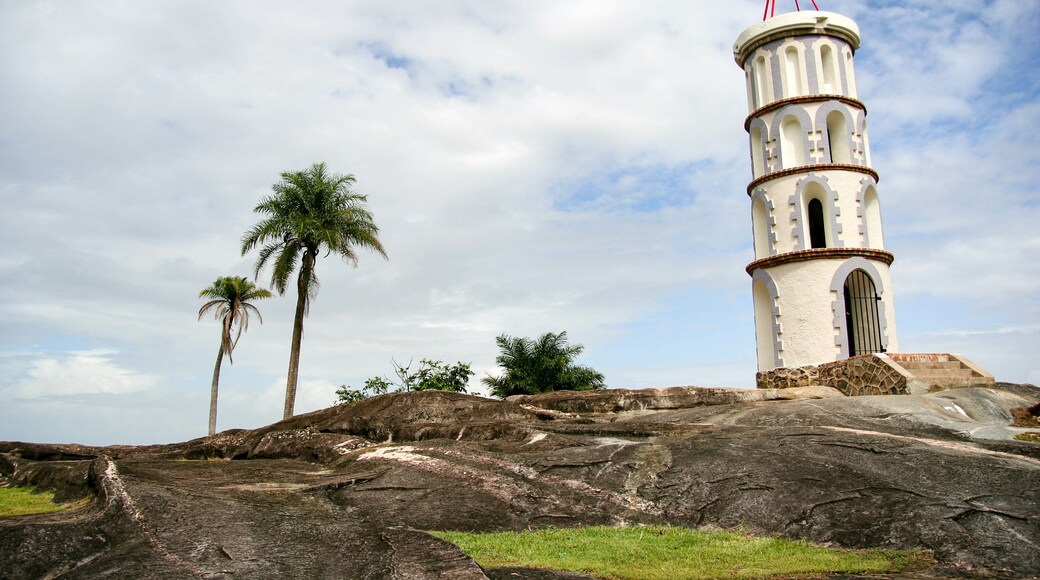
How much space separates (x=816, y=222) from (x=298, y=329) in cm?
1917

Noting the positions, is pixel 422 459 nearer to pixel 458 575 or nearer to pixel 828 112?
pixel 458 575

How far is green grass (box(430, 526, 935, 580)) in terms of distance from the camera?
745 cm

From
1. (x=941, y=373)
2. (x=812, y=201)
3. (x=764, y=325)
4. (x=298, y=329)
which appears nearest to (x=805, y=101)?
(x=812, y=201)

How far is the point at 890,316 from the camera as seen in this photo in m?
25.2

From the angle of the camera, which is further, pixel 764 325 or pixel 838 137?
pixel 838 137

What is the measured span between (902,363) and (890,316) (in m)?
5.06

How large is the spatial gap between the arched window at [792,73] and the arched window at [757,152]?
1.53 m

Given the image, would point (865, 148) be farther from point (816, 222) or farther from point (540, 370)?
point (540, 370)

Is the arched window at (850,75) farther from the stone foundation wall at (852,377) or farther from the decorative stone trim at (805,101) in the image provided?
the stone foundation wall at (852,377)

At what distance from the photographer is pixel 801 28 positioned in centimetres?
2681

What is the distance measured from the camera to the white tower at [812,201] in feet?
82.0

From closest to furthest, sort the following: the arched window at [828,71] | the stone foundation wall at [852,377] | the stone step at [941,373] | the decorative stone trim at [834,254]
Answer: the stone foundation wall at [852,377], the stone step at [941,373], the decorative stone trim at [834,254], the arched window at [828,71]

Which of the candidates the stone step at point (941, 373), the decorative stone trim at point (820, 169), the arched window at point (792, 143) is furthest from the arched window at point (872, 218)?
the stone step at point (941, 373)

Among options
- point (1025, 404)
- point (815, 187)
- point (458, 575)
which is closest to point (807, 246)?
point (815, 187)
